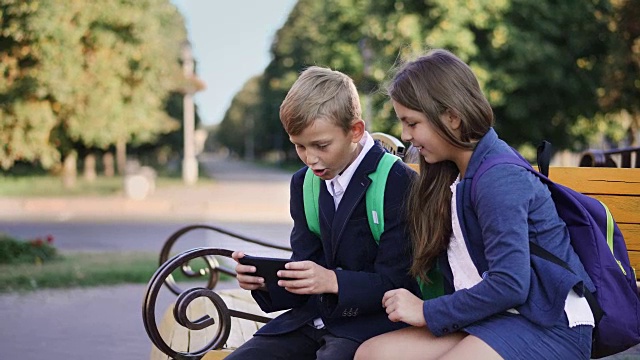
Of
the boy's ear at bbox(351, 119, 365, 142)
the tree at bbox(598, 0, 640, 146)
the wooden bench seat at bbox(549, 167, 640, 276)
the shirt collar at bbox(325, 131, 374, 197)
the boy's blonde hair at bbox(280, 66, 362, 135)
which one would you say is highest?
the tree at bbox(598, 0, 640, 146)

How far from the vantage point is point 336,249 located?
2.93 meters

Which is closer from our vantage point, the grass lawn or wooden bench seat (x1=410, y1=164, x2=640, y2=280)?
wooden bench seat (x1=410, y1=164, x2=640, y2=280)

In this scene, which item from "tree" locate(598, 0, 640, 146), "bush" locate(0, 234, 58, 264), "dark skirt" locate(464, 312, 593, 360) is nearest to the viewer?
"dark skirt" locate(464, 312, 593, 360)

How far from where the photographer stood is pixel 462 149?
2.62 m

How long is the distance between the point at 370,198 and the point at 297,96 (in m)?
0.41

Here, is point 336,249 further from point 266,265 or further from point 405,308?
point 405,308

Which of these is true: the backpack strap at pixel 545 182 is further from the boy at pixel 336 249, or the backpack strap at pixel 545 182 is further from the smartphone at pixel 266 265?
the smartphone at pixel 266 265

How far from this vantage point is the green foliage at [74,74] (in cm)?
1386

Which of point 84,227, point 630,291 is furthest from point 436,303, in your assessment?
point 84,227

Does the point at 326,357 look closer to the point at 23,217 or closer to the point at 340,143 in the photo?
the point at 340,143

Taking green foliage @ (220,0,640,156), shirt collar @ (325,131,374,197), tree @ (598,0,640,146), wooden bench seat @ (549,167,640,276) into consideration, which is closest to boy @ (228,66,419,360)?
shirt collar @ (325,131,374,197)

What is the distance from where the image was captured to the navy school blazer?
2.82 meters

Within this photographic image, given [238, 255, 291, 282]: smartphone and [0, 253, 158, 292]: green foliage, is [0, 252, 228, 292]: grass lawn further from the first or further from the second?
[238, 255, 291, 282]: smartphone

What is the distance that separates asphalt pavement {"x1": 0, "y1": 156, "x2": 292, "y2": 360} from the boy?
9.73 ft
